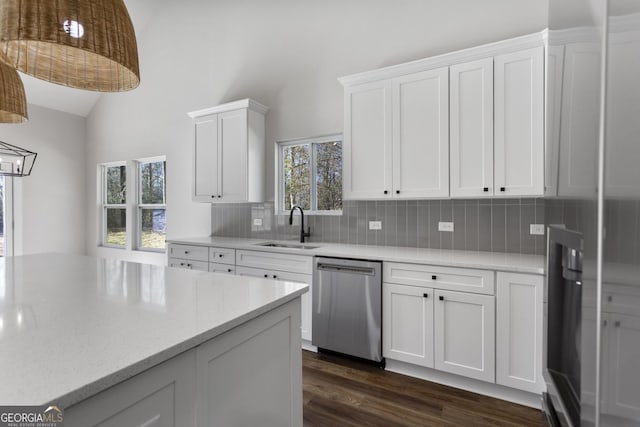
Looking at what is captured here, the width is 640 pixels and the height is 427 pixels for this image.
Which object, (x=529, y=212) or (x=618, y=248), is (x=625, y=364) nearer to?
(x=618, y=248)

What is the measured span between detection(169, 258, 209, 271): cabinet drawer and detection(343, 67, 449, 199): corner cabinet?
1.74 m

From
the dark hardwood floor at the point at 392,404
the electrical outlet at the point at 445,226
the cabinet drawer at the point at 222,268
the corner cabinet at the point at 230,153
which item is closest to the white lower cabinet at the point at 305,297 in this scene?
A: the dark hardwood floor at the point at 392,404

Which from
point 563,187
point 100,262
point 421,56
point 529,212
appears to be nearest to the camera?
point 563,187

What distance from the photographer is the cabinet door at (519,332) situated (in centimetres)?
193

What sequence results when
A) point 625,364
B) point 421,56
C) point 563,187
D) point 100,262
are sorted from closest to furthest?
point 625,364, point 563,187, point 100,262, point 421,56

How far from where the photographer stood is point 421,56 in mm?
2906

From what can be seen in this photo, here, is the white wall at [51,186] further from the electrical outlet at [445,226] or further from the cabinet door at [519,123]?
the cabinet door at [519,123]

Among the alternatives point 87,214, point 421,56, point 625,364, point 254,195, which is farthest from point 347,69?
point 87,214

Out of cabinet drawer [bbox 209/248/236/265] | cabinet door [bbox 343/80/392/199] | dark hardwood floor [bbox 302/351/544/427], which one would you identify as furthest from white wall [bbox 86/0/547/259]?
dark hardwood floor [bbox 302/351/544/427]

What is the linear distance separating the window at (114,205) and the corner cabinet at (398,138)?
417 cm

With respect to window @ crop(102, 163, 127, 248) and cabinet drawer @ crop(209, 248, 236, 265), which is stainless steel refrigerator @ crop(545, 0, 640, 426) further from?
window @ crop(102, 163, 127, 248)

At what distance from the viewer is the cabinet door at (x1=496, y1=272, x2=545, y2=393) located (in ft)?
6.32

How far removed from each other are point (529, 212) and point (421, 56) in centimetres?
170

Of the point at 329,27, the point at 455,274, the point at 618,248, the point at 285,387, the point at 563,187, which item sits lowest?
the point at 285,387
